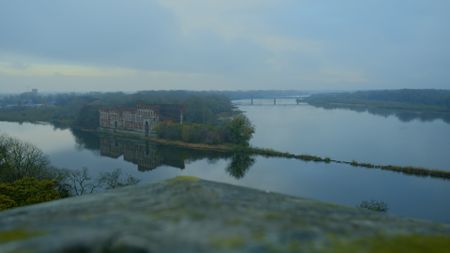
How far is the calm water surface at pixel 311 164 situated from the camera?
1727cm

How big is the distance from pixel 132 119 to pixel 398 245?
124ft

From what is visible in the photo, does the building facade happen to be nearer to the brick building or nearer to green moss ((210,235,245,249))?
the brick building

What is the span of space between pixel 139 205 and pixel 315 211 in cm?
223

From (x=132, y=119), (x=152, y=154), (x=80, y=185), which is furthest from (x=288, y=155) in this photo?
(x=132, y=119)

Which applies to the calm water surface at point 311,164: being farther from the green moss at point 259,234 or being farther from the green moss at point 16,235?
the green moss at point 16,235

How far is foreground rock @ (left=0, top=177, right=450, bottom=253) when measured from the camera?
3206 mm

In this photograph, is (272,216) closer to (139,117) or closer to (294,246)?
(294,246)

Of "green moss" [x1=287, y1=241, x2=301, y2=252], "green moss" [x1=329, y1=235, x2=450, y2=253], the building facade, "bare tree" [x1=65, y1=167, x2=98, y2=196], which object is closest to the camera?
"green moss" [x1=287, y1=241, x2=301, y2=252]

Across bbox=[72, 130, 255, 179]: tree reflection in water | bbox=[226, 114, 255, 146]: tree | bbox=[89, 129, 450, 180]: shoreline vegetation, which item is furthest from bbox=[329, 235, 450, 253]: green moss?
bbox=[226, 114, 255, 146]: tree

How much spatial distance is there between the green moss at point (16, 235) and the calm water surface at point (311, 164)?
12.0 m

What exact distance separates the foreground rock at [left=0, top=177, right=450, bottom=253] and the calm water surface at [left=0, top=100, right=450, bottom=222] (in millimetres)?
9583

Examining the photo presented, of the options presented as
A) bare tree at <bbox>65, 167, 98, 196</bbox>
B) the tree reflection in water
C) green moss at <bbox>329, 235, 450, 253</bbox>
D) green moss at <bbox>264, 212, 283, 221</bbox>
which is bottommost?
the tree reflection in water

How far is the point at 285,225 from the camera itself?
3.74 meters

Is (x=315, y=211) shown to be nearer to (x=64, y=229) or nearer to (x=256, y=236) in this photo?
(x=256, y=236)
